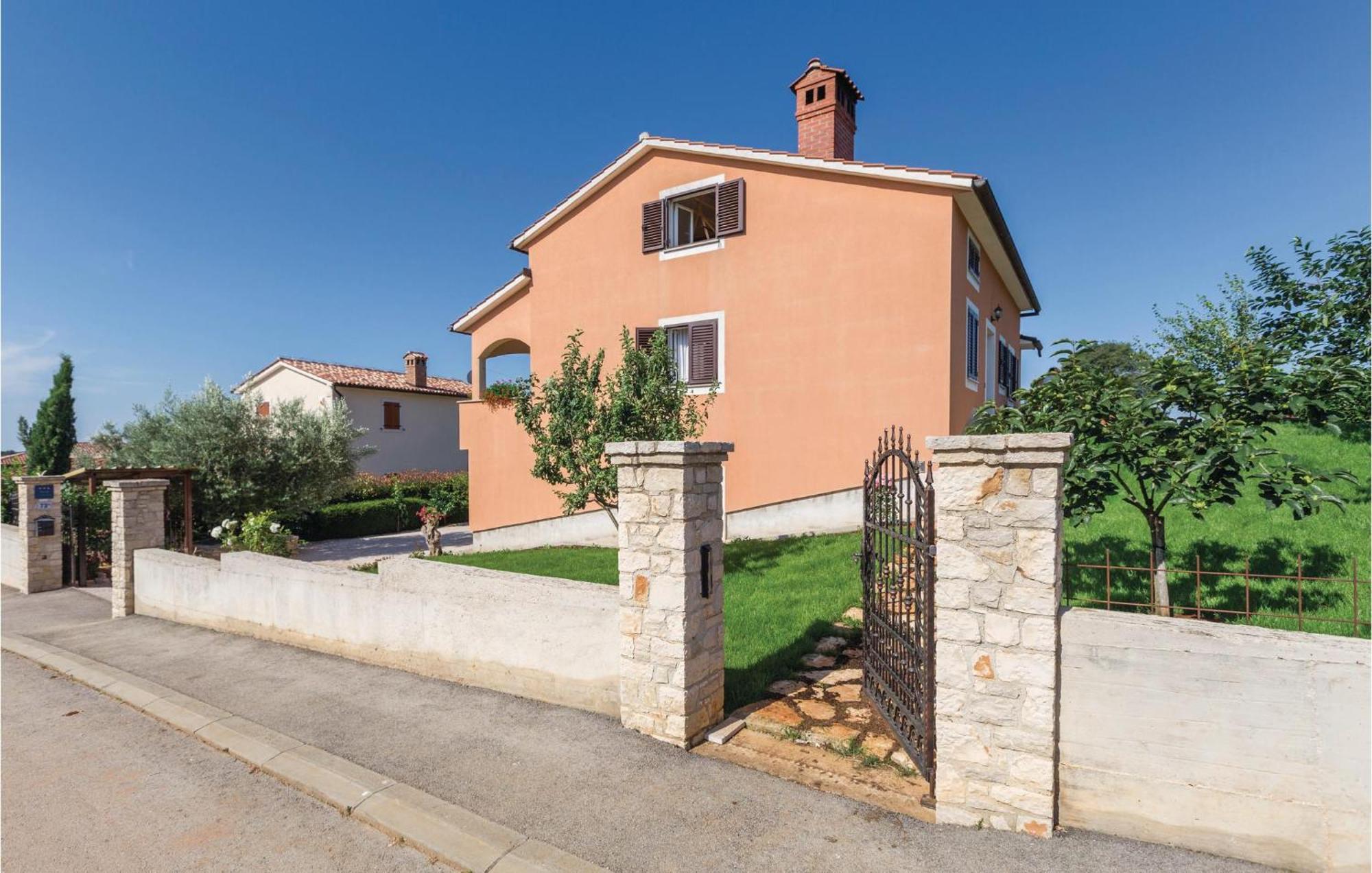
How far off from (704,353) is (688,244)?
2.58 metres

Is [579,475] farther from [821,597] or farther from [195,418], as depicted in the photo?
[195,418]

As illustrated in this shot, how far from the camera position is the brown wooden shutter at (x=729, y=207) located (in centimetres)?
1270

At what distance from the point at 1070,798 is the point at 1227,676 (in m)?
1.09

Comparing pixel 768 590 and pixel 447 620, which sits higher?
pixel 447 620

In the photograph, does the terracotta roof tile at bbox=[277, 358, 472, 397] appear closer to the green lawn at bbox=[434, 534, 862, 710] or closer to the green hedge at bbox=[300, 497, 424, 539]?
the green hedge at bbox=[300, 497, 424, 539]

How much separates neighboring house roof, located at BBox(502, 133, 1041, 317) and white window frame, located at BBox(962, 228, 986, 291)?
0.39 ft

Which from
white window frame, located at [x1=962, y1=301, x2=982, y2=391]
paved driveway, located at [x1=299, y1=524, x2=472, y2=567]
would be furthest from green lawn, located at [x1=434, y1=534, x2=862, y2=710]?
white window frame, located at [x1=962, y1=301, x2=982, y2=391]

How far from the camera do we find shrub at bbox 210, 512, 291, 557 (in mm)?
11898

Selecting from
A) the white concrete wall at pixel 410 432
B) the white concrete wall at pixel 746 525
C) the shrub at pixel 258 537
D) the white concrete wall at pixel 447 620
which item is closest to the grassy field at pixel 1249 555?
the white concrete wall at pixel 746 525

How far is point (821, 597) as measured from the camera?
24.4 ft

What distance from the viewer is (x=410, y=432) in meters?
27.2

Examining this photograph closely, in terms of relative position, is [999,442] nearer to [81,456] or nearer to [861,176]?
[861,176]

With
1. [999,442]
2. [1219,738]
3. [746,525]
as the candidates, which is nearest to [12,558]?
[746,525]

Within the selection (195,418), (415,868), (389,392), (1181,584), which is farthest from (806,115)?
(389,392)
